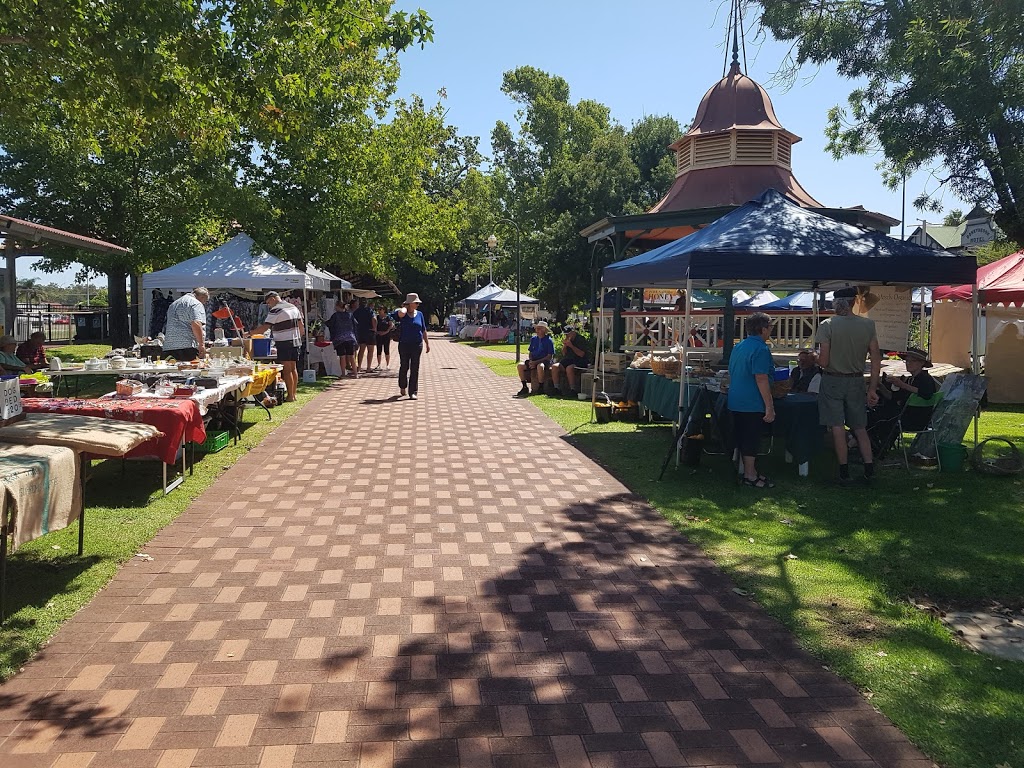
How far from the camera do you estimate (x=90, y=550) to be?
5.38 meters

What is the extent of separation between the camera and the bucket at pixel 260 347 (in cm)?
1324

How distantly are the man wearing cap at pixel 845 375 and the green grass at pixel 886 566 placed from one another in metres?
0.51

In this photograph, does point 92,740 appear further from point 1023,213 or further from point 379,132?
point 379,132

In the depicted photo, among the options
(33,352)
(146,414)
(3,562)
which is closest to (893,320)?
(146,414)

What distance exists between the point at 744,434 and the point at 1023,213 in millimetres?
4423

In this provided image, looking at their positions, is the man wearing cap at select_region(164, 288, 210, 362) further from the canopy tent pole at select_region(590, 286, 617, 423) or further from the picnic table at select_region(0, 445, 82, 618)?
the picnic table at select_region(0, 445, 82, 618)

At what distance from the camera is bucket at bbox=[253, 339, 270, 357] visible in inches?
521

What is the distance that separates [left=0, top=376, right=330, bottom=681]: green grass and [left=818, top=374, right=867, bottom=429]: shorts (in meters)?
5.97

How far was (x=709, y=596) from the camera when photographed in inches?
189

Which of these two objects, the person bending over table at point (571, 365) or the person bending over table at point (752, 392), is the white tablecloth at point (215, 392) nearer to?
the person bending over table at point (752, 392)

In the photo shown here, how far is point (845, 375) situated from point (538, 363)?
7.94 m

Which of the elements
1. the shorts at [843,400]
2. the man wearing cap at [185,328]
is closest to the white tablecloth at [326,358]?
the man wearing cap at [185,328]

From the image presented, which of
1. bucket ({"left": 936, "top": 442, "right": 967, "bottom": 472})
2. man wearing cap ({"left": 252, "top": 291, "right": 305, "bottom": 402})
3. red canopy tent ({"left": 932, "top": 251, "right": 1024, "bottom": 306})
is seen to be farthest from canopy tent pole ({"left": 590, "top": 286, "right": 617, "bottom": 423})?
red canopy tent ({"left": 932, "top": 251, "right": 1024, "bottom": 306})

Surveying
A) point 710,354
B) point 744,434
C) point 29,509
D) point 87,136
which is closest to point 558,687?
point 29,509
